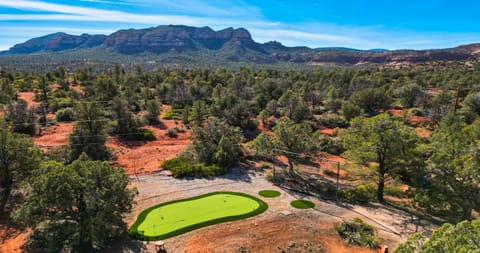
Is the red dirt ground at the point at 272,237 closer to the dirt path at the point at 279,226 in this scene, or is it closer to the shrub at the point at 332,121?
the dirt path at the point at 279,226

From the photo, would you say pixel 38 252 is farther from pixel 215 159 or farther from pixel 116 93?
pixel 116 93

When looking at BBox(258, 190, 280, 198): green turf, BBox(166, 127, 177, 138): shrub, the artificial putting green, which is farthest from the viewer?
BBox(166, 127, 177, 138): shrub

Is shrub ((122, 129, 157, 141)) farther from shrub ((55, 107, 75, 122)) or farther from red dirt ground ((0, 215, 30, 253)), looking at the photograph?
red dirt ground ((0, 215, 30, 253))

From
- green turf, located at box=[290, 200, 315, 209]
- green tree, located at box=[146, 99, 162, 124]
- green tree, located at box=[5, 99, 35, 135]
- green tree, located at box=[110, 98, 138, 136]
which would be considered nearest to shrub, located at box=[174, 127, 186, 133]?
green tree, located at box=[110, 98, 138, 136]

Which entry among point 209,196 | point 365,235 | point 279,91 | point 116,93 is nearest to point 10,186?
point 209,196

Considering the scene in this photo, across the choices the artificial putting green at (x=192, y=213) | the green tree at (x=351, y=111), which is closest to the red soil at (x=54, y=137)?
the artificial putting green at (x=192, y=213)
